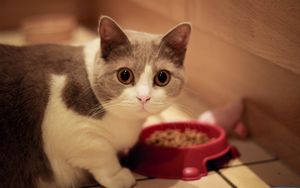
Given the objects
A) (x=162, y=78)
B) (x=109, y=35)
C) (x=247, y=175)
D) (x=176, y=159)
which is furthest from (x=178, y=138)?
(x=109, y=35)

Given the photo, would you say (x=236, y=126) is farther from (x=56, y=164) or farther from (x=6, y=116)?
(x=6, y=116)

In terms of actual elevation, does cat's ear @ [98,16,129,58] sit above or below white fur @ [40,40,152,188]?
above

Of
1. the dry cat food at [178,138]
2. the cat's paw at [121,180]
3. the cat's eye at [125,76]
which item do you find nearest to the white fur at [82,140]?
the cat's paw at [121,180]

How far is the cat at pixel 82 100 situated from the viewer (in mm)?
1273

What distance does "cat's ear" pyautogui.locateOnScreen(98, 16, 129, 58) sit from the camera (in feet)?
4.15

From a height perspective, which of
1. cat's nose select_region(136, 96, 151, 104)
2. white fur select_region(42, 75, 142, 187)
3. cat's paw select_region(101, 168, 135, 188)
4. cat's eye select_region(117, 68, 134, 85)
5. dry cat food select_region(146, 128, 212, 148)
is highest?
cat's eye select_region(117, 68, 134, 85)

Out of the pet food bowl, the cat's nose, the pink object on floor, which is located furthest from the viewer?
the pink object on floor

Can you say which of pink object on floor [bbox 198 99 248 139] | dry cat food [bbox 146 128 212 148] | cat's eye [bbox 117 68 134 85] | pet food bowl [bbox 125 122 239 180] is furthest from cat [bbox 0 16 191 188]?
pink object on floor [bbox 198 99 248 139]

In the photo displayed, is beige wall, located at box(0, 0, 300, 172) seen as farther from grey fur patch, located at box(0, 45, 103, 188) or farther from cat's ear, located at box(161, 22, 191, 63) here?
grey fur patch, located at box(0, 45, 103, 188)

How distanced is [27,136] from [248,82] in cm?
96

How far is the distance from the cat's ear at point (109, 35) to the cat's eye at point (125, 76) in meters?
0.08

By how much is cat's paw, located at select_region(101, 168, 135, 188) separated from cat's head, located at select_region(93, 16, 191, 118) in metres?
0.21

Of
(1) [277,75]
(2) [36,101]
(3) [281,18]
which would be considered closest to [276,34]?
(3) [281,18]

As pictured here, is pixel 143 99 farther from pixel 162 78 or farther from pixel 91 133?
pixel 91 133
